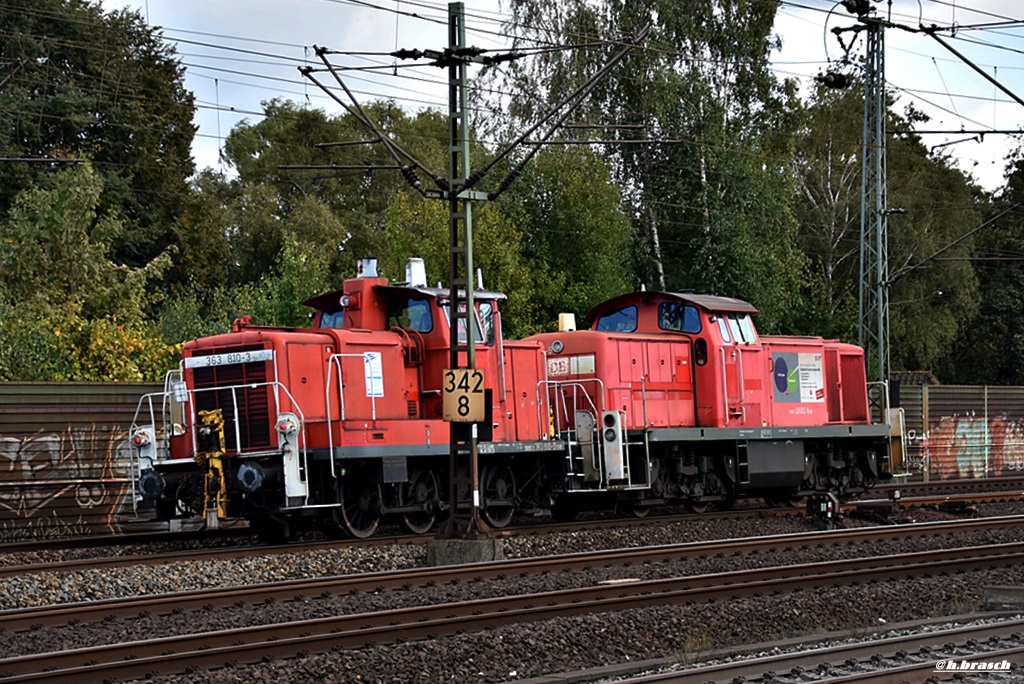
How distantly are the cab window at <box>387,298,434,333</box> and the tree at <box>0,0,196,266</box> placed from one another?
22.4 meters

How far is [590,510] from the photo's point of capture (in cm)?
2033

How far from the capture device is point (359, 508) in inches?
634

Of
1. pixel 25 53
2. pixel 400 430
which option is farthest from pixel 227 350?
pixel 25 53

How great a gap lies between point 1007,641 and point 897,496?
1248 centimetres

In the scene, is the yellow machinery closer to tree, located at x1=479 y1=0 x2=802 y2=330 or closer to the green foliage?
the green foliage

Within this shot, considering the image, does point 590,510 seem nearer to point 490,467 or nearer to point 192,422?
point 490,467

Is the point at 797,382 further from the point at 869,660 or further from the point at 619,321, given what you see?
the point at 869,660

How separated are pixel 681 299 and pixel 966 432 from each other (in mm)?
15650

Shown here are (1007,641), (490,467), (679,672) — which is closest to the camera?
(679,672)

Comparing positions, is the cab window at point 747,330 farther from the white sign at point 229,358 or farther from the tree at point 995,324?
the tree at point 995,324

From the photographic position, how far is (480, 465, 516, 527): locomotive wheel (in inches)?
679

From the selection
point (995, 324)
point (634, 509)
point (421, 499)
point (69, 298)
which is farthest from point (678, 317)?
point (995, 324)

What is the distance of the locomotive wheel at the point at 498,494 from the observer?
56.6 feet

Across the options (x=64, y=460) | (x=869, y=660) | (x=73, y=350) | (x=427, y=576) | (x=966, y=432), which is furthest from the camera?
(x=966, y=432)
